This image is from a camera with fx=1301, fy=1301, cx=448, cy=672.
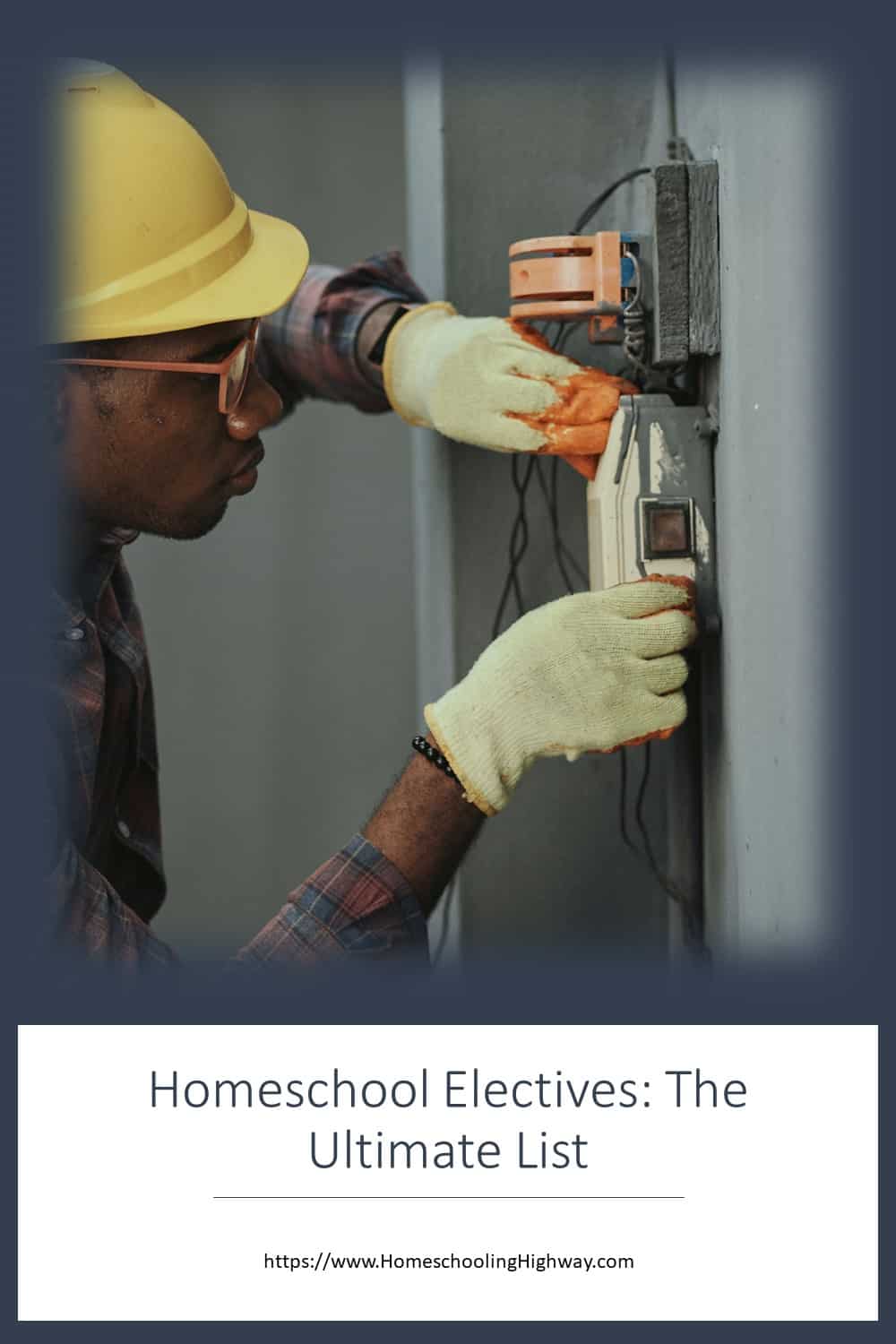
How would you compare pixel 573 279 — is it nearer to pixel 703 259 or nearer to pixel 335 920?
pixel 703 259

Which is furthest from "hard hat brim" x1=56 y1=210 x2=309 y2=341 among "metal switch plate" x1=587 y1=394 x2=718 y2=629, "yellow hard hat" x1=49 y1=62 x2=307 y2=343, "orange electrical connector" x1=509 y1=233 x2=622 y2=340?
"metal switch plate" x1=587 y1=394 x2=718 y2=629

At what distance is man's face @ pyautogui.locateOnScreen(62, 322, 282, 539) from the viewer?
135 centimetres

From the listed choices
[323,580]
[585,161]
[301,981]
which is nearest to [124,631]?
[301,981]

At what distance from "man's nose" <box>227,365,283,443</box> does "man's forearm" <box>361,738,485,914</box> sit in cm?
40

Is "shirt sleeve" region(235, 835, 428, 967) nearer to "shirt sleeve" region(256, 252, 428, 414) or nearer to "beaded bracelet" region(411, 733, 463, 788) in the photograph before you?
"beaded bracelet" region(411, 733, 463, 788)

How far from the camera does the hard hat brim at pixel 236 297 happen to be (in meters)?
1.32

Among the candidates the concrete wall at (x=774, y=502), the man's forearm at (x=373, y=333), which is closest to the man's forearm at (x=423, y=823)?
the concrete wall at (x=774, y=502)

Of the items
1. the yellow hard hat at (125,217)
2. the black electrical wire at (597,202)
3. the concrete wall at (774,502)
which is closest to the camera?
the concrete wall at (774,502)

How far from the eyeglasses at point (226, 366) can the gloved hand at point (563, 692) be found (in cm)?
40

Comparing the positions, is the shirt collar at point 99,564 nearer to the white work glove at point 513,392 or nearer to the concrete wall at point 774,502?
the white work glove at point 513,392

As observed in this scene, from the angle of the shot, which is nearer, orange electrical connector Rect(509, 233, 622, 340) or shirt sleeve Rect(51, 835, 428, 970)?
shirt sleeve Rect(51, 835, 428, 970)

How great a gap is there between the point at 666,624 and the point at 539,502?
1.79 ft

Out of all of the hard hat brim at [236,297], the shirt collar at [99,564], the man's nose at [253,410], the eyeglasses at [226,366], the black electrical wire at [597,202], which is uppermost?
the black electrical wire at [597,202]

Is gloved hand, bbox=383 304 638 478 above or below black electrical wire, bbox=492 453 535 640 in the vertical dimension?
above
